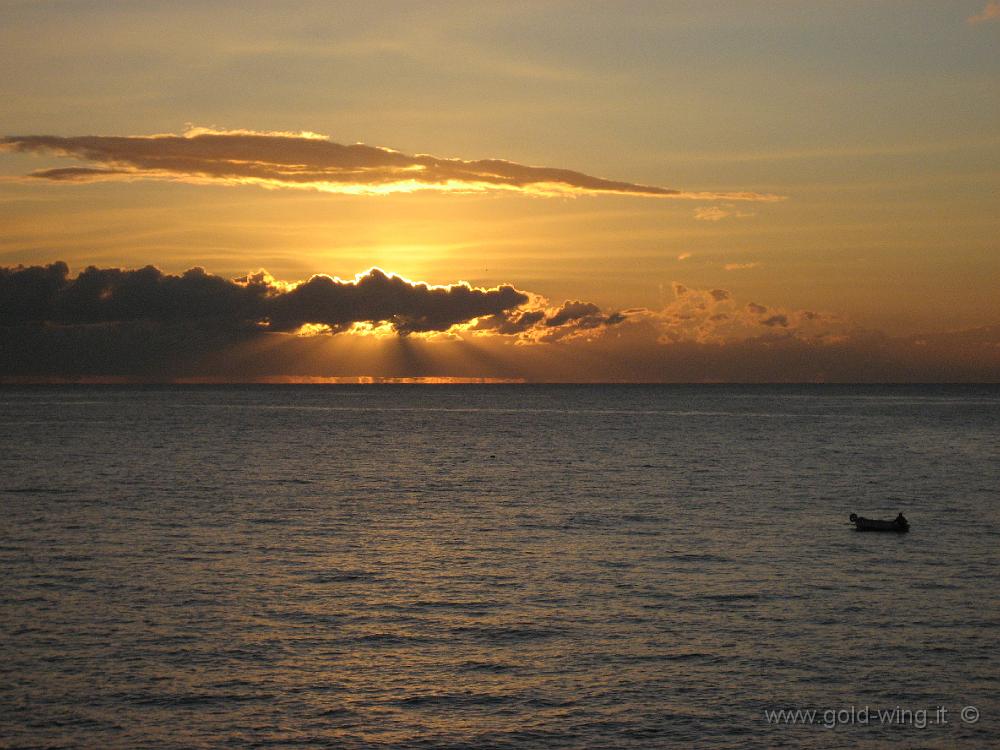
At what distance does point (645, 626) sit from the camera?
37469 millimetres

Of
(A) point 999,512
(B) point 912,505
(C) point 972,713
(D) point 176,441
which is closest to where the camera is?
(C) point 972,713

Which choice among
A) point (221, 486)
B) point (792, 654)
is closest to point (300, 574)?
point (792, 654)

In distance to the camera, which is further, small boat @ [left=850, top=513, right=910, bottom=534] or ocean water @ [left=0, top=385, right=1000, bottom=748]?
small boat @ [left=850, top=513, right=910, bottom=534]

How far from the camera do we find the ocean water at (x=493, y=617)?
28.2 metres

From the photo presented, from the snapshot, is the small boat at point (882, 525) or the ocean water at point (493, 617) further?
the small boat at point (882, 525)

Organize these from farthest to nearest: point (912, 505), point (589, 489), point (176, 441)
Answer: point (176, 441), point (589, 489), point (912, 505)

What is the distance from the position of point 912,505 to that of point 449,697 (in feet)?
181

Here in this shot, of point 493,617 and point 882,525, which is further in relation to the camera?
point 882,525

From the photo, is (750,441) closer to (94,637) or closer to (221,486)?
(221,486)

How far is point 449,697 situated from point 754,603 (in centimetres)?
1583

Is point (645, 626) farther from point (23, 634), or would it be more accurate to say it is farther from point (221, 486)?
point (221, 486)

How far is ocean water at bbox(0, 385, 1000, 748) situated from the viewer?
92.4 feet

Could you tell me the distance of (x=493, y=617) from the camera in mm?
38844

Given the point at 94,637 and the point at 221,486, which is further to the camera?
the point at 221,486
